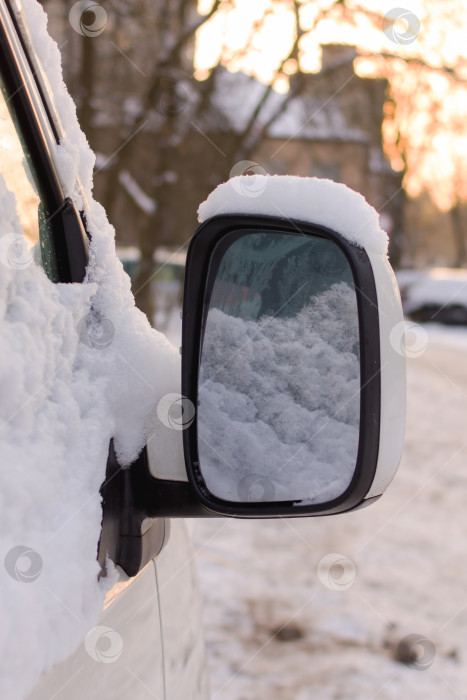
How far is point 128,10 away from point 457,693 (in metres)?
7.07

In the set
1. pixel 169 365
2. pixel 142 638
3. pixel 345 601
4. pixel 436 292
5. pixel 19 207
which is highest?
pixel 19 207

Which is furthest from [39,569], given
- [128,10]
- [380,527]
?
[128,10]

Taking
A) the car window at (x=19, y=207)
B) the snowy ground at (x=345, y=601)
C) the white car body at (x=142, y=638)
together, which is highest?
the car window at (x=19, y=207)

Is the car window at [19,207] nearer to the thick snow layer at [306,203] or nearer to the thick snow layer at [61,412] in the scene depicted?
the thick snow layer at [61,412]

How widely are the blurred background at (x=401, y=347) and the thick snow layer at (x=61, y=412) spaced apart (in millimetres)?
524

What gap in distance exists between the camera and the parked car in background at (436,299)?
24.2 meters

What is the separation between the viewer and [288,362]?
1.02 metres


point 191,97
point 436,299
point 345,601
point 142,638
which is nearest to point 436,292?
point 436,299

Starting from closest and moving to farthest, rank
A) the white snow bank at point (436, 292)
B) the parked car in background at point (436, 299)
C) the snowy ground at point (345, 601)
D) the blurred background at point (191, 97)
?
Answer: 1. the snowy ground at point (345, 601)
2. the blurred background at point (191, 97)
3. the parked car in background at point (436, 299)
4. the white snow bank at point (436, 292)

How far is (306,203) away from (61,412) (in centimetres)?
41

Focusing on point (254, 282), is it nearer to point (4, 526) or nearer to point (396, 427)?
point (396, 427)

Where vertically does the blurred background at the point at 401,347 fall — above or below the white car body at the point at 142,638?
below

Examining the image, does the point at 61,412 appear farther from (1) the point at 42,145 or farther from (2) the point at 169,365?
(1) the point at 42,145

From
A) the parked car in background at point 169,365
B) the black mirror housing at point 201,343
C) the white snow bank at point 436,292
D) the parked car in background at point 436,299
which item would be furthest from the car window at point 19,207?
the white snow bank at point 436,292
